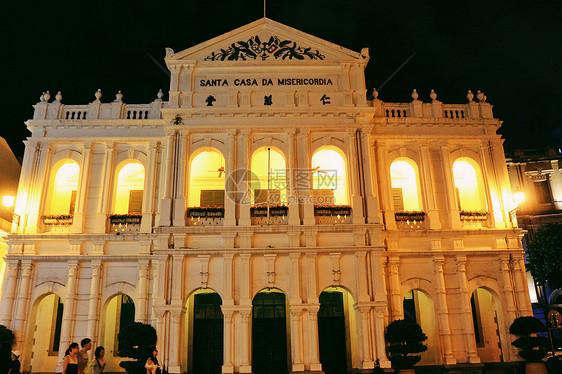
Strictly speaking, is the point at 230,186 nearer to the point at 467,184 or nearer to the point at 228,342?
the point at 228,342

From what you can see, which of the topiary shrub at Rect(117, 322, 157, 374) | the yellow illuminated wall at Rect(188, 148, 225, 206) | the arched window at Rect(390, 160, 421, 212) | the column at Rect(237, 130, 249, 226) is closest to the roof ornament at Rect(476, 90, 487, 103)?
the arched window at Rect(390, 160, 421, 212)

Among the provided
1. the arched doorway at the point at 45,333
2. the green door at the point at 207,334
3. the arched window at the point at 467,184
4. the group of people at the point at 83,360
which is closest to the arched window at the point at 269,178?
the green door at the point at 207,334

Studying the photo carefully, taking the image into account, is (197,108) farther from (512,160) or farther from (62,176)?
(512,160)

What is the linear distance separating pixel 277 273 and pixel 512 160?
24103mm

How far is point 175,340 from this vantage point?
20.1 meters

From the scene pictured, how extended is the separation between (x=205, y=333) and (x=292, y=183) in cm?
884

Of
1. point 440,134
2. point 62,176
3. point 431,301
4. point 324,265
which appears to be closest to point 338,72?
point 440,134

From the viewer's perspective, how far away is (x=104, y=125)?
24.9 meters

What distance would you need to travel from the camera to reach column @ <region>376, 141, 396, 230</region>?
23.7 metres

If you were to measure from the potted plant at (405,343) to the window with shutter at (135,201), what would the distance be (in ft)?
48.3

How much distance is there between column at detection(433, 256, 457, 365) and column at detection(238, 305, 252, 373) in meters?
9.19

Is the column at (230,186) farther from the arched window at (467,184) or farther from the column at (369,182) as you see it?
the arched window at (467,184)

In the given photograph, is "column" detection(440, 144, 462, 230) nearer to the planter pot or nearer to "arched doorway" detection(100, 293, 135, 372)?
the planter pot

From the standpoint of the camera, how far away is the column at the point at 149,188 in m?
23.3
